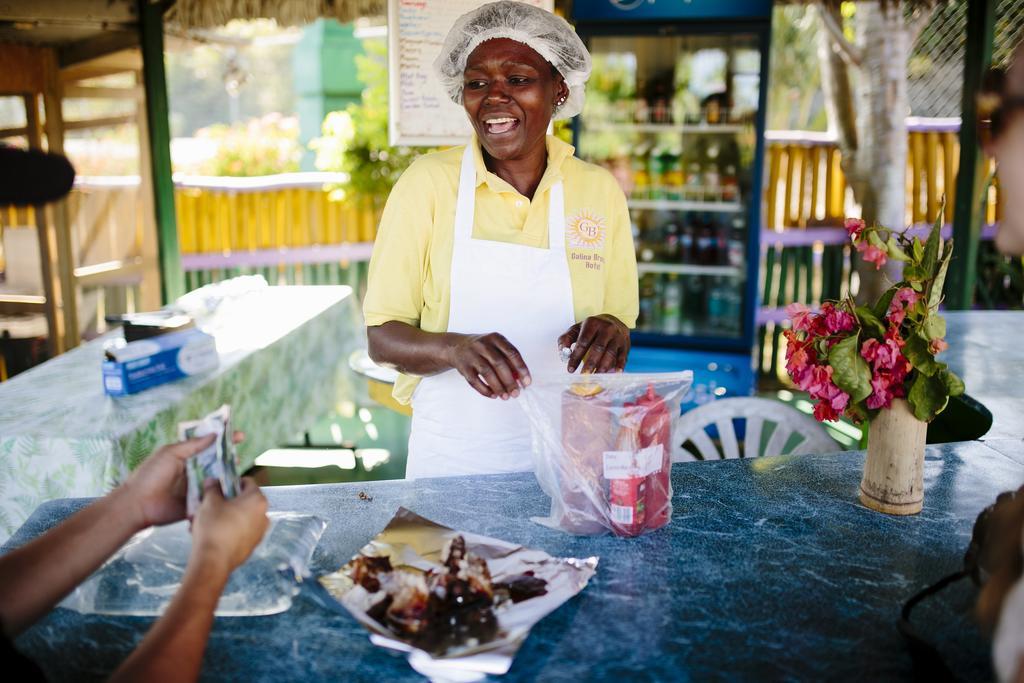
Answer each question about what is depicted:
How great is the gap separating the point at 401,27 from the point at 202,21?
2.13m

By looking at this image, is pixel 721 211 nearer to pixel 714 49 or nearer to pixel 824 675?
pixel 714 49

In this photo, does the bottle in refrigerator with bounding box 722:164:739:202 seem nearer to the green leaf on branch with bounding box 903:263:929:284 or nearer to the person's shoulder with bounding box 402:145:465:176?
the person's shoulder with bounding box 402:145:465:176

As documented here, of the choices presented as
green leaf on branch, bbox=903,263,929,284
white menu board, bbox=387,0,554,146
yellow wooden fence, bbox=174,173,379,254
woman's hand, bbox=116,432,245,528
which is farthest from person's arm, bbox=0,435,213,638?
yellow wooden fence, bbox=174,173,379,254

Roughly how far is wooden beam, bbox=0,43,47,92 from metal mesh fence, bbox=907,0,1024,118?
17.2ft

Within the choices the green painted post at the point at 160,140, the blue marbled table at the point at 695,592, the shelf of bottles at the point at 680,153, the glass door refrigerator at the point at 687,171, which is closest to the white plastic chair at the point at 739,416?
the blue marbled table at the point at 695,592

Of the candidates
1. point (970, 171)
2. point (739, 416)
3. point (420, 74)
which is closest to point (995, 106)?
point (739, 416)

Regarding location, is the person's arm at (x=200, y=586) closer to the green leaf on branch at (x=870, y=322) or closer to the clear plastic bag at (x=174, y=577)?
the clear plastic bag at (x=174, y=577)

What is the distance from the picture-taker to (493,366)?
5.86 feet

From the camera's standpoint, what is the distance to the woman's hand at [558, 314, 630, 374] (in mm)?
1938

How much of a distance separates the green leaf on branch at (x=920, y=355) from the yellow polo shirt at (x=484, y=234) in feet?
2.68

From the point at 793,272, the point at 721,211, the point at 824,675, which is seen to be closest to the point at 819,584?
the point at 824,675

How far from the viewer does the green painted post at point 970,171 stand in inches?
194

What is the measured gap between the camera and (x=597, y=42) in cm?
523

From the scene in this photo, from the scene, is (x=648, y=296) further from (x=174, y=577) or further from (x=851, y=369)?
(x=174, y=577)
